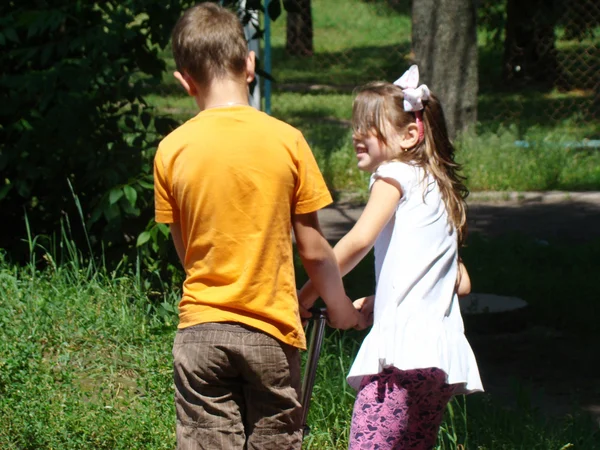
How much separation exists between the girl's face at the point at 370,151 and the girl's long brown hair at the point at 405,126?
0.04ft

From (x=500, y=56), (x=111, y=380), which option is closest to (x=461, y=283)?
(x=111, y=380)

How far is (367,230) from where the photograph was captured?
8.91 feet

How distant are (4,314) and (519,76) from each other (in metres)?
14.2

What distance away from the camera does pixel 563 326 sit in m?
5.80

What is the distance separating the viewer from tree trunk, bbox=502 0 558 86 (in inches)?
640

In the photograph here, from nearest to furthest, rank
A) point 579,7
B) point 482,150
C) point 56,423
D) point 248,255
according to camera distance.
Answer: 1. point 248,255
2. point 56,423
3. point 482,150
4. point 579,7

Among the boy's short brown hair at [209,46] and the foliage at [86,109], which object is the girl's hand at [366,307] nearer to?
the boy's short brown hair at [209,46]

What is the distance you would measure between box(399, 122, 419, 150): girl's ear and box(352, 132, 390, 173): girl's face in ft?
0.18

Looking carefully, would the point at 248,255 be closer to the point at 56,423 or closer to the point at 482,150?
the point at 56,423

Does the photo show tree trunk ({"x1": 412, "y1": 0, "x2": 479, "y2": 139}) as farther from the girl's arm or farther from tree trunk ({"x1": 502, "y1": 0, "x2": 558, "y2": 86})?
the girl's arm

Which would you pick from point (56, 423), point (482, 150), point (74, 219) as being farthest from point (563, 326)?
point (482, 150)

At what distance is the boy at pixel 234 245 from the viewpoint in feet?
8.16

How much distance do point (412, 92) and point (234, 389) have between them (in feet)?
3.15

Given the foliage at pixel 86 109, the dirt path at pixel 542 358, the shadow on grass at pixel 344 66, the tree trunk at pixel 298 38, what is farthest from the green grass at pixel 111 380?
the tree trunk at pixel 298 38
